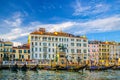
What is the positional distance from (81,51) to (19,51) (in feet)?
52.1

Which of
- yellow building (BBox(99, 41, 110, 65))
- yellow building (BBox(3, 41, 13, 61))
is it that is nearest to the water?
yellow building (BBox(3, 41, 13, 61))

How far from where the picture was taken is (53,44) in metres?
58.8

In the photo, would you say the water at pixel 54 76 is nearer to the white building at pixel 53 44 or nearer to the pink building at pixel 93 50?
the white building at pixel 53 44

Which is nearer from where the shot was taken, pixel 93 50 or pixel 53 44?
pixel 53 44

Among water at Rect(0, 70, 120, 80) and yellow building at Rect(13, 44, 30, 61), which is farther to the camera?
yellow building at Rect(13, 44, 30, 61)

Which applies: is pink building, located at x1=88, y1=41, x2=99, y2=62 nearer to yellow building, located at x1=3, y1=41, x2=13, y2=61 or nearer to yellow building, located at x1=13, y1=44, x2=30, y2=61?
yellow building, located at x1=13, y1=44, x2=30, y2=61

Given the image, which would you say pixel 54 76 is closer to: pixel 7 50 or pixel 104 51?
pixel 7 50

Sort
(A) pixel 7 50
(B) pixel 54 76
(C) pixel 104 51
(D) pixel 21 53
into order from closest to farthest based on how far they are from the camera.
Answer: (B) pixel 54 76 < (A) pixel 7 50 < (D) pixel 21 53 < (C) pixel 104 51

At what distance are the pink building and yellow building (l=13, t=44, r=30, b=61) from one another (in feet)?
60.3

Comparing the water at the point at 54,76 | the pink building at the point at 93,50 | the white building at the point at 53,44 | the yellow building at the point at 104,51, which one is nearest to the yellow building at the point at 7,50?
the white building at the point at 53,44

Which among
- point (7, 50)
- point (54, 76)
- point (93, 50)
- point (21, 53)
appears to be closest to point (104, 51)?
point (93, 50)

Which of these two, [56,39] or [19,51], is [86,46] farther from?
[19,51]

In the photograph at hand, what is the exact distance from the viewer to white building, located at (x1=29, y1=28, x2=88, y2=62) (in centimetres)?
5638

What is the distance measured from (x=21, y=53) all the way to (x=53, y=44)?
7846mm
